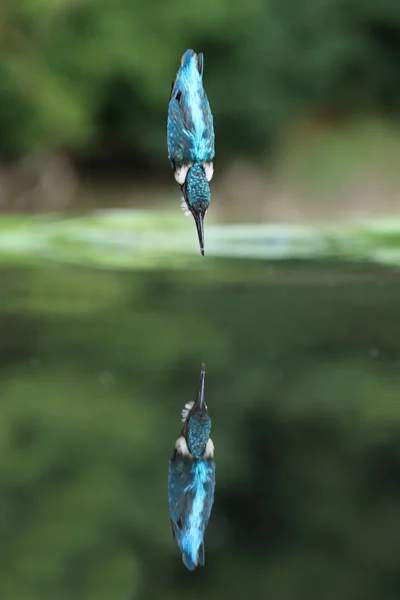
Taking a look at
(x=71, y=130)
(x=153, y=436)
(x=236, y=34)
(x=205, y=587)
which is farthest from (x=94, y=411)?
(x=236, y=34)

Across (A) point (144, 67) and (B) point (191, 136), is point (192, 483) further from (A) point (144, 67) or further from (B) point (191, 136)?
(A) point (144, 67)

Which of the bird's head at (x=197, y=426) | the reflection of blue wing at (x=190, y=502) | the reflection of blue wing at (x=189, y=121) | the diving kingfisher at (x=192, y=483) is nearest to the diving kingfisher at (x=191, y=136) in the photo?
the reflection of blue wing at (x=189, y=121)

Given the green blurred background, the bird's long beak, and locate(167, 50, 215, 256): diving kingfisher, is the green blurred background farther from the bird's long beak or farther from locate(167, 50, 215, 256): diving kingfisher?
locate(167, 50, 215, 256): diving kingfisher

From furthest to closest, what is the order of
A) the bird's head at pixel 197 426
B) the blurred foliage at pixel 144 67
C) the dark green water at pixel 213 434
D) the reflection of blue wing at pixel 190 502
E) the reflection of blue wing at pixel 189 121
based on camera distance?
1. the blurred foliage at pixel 144 67
2. the reflection of blue wing at pixel 189 121
3. the bird's head at pixel 197 426
4. the reflection of blue wing at pixel 190 502
5. the dark green water at pixel 213 434

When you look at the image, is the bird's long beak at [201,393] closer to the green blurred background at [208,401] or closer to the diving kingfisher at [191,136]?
the green blurred background at [208,401]

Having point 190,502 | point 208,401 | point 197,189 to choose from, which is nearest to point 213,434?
point 208,401

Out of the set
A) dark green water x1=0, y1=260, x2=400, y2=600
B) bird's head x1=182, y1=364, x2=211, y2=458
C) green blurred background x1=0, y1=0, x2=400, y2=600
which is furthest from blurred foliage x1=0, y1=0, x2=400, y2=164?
bird's head x1=182, y1=364, x2=211, y2=458
